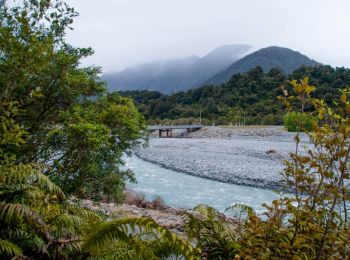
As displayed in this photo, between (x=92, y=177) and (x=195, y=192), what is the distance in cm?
1059

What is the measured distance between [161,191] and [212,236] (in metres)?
12.9

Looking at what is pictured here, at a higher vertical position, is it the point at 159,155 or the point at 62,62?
the point at 62,62

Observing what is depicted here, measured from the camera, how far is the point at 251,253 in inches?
98.3

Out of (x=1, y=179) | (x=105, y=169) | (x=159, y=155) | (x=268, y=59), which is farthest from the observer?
(x=268, y=59)

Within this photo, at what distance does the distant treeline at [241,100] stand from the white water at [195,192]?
42.8 meters

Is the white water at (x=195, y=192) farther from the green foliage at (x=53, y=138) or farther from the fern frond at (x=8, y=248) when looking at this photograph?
the fern frond at (x=8, y=248)

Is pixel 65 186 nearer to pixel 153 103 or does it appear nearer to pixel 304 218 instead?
pixel 304 218

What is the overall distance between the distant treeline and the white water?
140 feet

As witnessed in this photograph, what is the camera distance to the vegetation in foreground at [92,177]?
2.50m

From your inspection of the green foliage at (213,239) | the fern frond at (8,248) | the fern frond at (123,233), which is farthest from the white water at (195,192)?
the fern frond at (123,233)

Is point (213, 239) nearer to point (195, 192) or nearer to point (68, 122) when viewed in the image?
point (68, 122)

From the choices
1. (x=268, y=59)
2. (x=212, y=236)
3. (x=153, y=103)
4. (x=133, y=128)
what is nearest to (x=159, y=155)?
(x=133, y=128)

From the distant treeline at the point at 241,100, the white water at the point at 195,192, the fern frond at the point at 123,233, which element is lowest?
the white water at the point at 195,192

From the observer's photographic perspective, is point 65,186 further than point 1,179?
Yes
